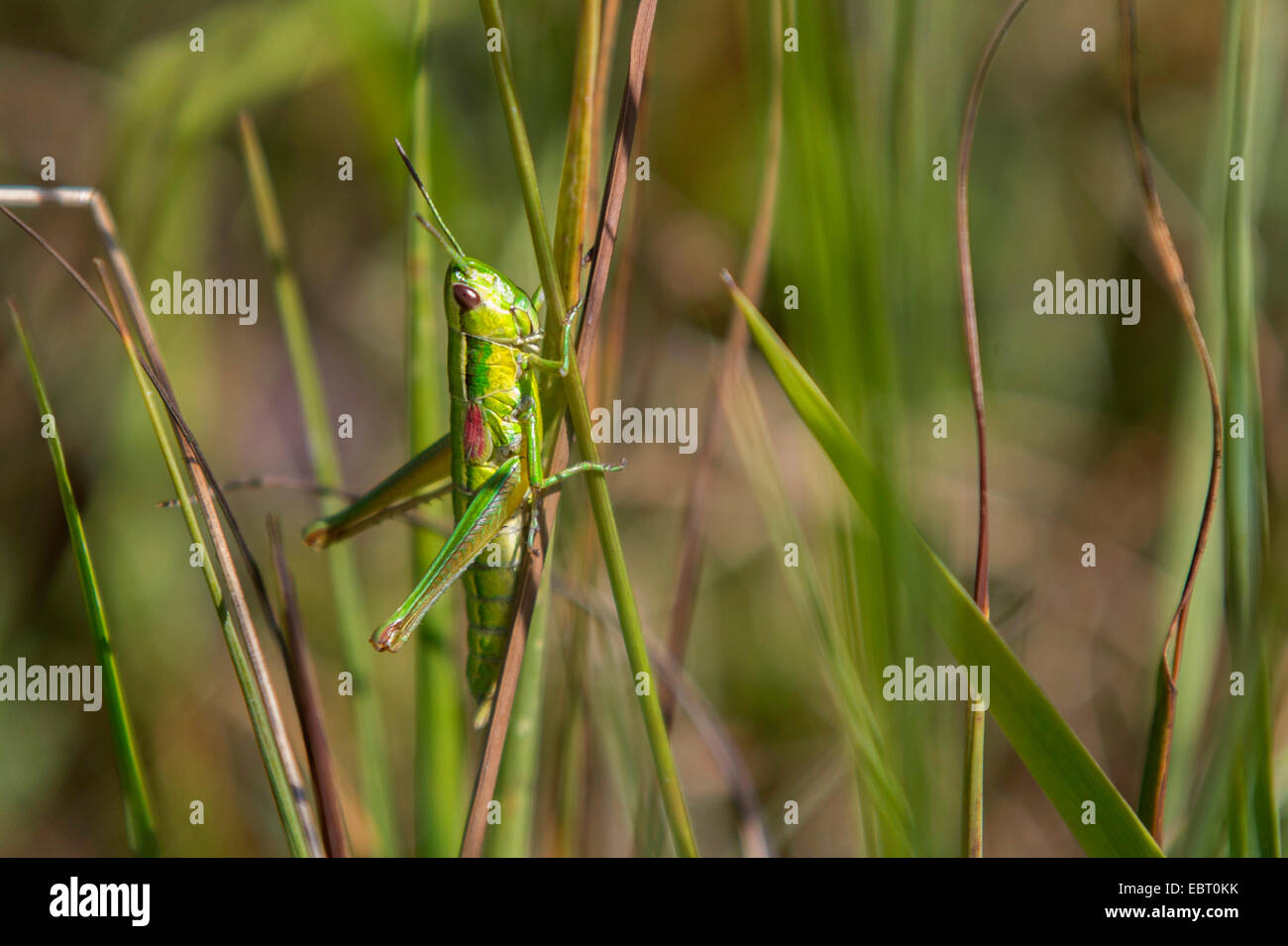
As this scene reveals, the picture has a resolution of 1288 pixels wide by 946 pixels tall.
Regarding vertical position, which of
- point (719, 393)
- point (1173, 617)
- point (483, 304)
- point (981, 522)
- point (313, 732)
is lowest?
point (313, 732)

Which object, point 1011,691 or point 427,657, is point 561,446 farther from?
point 1011,691

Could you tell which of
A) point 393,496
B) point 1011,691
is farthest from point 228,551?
point 1011,691

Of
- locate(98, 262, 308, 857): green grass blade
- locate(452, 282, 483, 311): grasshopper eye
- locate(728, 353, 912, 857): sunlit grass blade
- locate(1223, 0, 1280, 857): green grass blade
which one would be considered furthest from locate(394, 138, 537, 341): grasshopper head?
locate(1223, 0, 1280, 857): green grass blade

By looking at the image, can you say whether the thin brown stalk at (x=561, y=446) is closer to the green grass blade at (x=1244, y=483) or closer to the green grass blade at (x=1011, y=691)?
the green grass blade at (x=1011, y=691)

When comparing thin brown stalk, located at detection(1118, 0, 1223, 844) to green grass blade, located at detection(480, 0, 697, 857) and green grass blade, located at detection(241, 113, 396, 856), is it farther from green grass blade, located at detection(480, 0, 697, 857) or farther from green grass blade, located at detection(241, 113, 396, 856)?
green grass blade, located at detection(241, 113, 396, 856)
